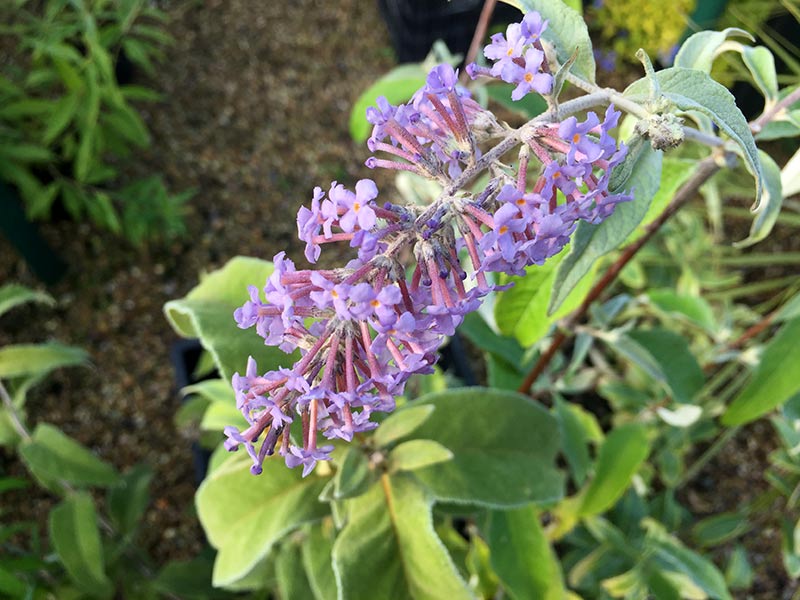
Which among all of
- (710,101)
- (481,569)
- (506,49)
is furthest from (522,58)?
(481,569)

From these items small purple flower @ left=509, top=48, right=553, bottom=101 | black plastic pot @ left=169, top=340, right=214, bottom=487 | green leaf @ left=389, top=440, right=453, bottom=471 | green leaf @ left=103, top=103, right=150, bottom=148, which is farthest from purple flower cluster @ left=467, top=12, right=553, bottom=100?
green leaf @ left=103, top=103, right=150, bottom=148

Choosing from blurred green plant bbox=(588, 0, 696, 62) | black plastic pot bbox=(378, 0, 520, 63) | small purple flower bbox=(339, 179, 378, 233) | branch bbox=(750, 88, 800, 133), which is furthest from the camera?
blurred green plant bbox=(588, 0, 696, 62)

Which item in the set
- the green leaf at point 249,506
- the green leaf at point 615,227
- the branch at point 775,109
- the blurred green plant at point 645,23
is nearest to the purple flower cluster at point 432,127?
the green leaf at point 615,227

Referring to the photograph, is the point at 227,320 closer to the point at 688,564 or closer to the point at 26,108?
the point at 688,564

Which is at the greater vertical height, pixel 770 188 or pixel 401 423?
pixel 770 188

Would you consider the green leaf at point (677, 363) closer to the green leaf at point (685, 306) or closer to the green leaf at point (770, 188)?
the green leaf at point (685, 306)

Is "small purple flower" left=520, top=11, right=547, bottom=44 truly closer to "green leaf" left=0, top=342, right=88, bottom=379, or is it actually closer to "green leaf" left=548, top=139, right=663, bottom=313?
"green leaf" left=548, top=139, right=663, bottom=313

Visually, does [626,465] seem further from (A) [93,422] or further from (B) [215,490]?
(A) [93,422]
